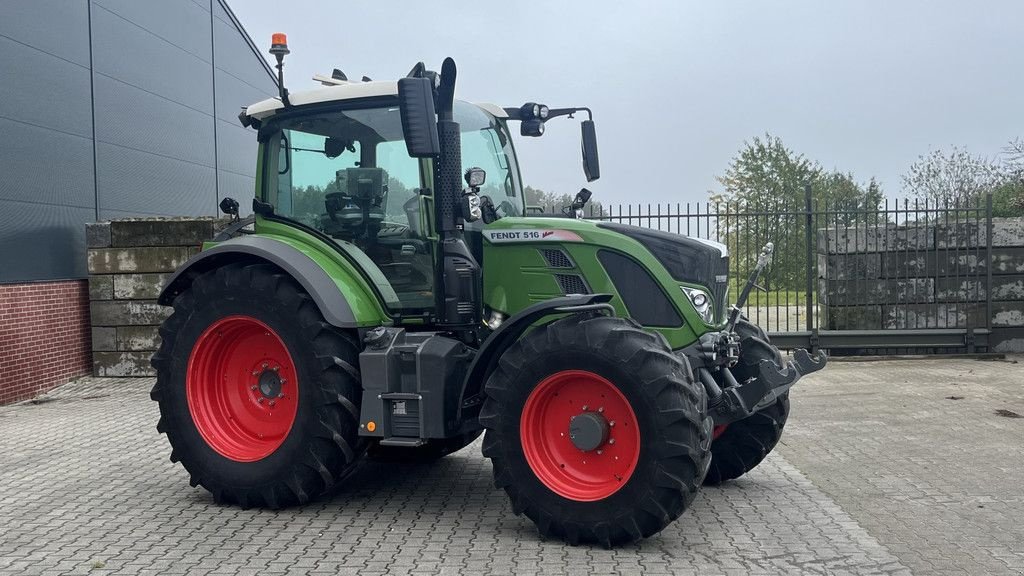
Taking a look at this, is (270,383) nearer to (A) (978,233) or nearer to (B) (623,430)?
(B) (623,430)

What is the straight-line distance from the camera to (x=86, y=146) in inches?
523

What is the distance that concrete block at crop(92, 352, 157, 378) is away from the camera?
13.1 metres

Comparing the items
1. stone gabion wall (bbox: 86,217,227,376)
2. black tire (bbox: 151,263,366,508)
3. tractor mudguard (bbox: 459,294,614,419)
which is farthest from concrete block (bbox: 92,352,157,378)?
tractor mudguard (bbox: 459,294,614,419)

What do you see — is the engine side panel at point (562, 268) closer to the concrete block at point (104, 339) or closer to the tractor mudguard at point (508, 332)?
the tractor mudguard at point (508, 332)

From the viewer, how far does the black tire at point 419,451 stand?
7.56 metres

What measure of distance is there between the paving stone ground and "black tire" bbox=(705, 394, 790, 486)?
0.50ft

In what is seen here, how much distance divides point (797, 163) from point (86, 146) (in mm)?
39174

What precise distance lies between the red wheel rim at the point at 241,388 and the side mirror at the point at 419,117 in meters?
1.79

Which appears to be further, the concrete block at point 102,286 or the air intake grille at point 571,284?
the concrete block at point 102,286

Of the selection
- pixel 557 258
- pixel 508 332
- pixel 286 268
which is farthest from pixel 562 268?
pixel 286 268

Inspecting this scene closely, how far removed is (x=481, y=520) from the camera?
616 centimetres

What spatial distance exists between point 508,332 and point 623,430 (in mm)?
867

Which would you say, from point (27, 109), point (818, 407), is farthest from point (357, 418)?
point (27, 109)

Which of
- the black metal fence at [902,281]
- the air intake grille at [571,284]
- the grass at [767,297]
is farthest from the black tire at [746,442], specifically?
the black metal fence at [902,281]
